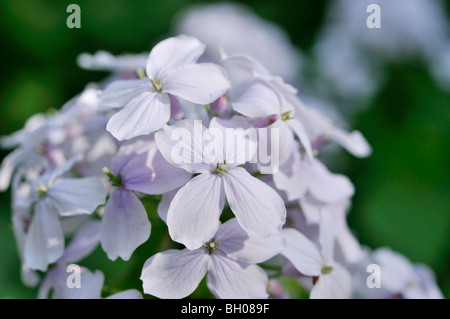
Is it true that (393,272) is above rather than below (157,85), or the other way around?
below

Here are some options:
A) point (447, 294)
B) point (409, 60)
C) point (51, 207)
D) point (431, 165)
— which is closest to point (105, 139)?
point (51, 207)

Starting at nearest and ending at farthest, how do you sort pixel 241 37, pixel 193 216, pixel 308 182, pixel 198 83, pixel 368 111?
pixel 193 216
pixel 198 83
pixel 308 182
pixel 368 111
pixel 241 37

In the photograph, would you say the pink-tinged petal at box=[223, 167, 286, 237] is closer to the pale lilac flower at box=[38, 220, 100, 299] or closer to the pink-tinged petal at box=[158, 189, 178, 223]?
the pink-tinged petal at box=[158, 189, 178, 223]

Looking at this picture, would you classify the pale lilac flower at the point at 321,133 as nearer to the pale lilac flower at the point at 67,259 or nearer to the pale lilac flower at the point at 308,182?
the pale lilac flower at the point at 308,182

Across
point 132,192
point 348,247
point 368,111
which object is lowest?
point 368,111

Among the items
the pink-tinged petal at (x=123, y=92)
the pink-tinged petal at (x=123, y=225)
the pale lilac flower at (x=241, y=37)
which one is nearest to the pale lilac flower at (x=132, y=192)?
the pink-tinged petal at (x=123, y=225)

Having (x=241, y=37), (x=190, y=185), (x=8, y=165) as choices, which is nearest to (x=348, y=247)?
(x=190, y=185)

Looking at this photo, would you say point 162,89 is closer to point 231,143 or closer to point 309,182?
point 231,143
